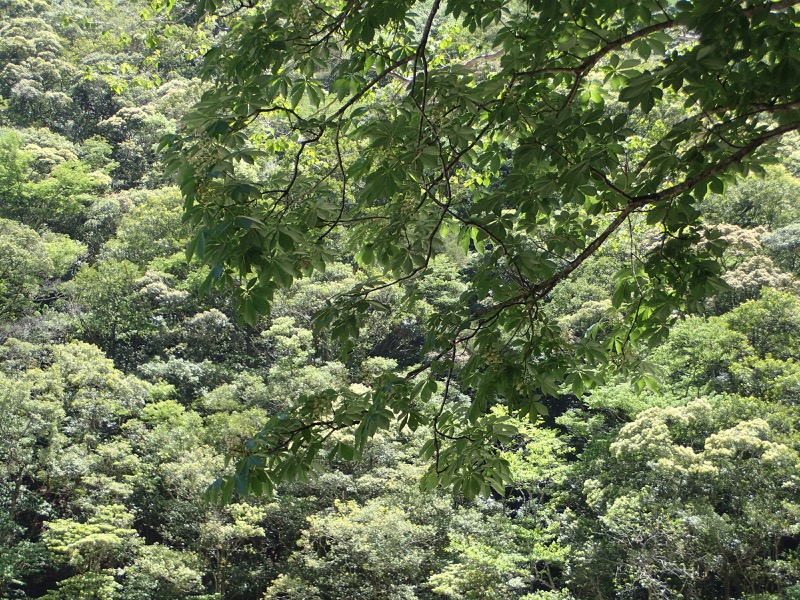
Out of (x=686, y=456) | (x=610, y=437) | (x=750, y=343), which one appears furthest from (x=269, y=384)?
(x=750, y=343)

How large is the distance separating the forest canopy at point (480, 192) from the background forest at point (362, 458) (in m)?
1.85

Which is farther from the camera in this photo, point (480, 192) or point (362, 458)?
point (362, 458)

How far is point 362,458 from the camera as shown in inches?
249

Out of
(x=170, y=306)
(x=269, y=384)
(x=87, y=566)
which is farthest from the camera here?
(x=170, y=306)

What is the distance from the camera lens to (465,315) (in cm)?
204

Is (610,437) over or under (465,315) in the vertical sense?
over

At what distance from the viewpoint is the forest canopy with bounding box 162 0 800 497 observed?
1.50 m

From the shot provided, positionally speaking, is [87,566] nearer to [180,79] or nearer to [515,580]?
[515,580]

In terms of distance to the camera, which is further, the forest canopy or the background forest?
the background forest

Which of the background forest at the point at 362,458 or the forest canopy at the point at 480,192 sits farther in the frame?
the background forest at the point at 362,458

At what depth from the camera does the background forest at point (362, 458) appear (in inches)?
326

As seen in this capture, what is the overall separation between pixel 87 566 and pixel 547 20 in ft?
31.6

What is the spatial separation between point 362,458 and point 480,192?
472 centimetres

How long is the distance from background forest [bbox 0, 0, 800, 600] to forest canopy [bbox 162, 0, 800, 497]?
6.06 feet
